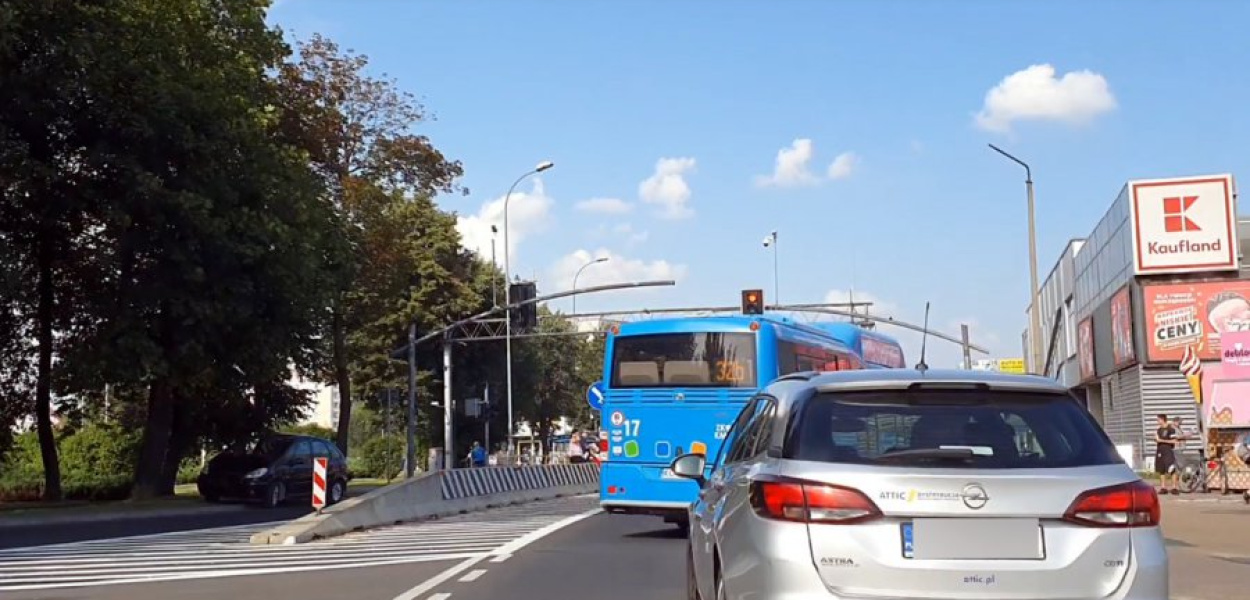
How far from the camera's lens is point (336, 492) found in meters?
32.0

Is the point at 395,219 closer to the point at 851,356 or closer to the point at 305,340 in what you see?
the point at 305,340

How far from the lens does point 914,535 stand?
5.37 m

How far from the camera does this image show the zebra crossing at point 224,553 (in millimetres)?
14086

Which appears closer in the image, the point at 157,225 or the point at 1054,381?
the point at 1054,381

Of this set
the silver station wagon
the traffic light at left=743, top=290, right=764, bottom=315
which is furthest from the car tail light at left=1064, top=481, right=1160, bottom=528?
the traffic light at left=743, top=290, right=764, bottom=315

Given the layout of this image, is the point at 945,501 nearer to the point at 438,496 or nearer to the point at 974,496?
the point at 974,496

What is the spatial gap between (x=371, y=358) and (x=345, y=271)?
3001 centimetres

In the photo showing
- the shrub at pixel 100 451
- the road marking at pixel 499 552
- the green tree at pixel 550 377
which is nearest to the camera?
the road marking at pixel 499 552

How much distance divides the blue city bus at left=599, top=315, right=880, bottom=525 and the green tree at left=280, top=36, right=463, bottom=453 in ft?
74.6

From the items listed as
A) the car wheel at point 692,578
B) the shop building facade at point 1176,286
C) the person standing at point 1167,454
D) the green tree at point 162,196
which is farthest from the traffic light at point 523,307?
the car wheel at point 692,578

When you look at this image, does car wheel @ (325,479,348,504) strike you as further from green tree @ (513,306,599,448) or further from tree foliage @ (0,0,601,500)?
green tree @ (513,306,599,448)

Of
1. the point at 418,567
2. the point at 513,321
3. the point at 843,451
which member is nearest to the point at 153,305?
the point at 513,321

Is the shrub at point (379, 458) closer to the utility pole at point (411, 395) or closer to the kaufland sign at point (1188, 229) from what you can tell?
the utility pole at point (411, 395)

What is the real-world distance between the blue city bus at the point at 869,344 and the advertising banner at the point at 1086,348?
21.3 meters
